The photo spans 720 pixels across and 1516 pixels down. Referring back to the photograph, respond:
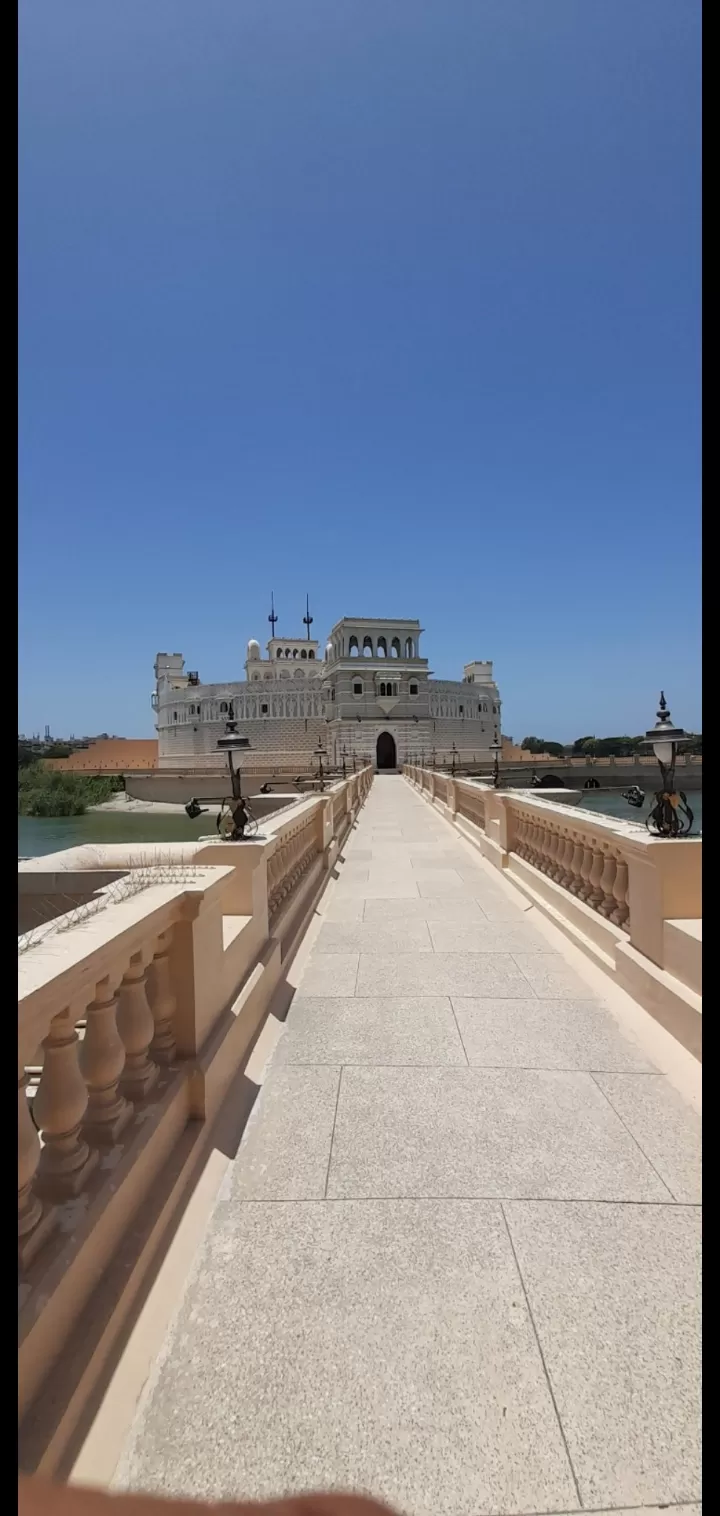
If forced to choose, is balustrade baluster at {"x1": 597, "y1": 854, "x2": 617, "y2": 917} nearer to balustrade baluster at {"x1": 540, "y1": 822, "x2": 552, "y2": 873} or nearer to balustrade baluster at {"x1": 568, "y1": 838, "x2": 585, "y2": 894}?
balustrade baluster at {"x1": 568, "y1": 838, "x2": 585, "y2": 894}

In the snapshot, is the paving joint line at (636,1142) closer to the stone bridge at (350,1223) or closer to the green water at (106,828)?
the stone bridge at (350,1223)

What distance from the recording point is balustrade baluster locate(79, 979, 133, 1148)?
83.3 inches

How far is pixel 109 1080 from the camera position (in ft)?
7.09

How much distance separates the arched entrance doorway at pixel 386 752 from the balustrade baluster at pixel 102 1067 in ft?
197

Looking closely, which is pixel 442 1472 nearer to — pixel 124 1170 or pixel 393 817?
pixel 124 1170

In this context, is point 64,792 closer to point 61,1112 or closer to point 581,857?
point 581,857

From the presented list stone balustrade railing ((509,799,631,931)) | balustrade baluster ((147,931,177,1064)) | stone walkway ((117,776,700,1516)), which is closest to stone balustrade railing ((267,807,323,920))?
stone walkway ((117,776,700,1516))

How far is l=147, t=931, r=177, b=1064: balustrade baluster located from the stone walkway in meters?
0.60

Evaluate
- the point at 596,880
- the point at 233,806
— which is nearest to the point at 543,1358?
the point at 233,806

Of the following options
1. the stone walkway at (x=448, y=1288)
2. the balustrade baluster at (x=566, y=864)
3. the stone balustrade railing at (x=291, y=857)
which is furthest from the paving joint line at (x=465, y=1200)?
→ the balustrade baluster at (x=566, y=864)

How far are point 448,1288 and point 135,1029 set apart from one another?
136 centimetres

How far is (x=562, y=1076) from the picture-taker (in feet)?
11.8

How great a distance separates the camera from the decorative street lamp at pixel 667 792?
4.25 m
